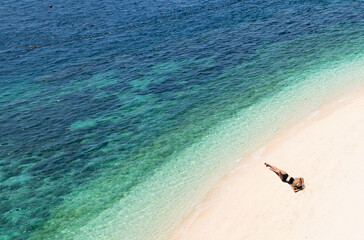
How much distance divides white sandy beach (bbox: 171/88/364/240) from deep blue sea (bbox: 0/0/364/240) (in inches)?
75.4

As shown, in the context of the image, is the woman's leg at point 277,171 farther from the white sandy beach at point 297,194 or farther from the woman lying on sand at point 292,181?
the white sandy beach at point 297,194

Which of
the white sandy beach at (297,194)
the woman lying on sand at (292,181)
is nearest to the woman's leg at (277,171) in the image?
the woman lying on sand at (292,181)

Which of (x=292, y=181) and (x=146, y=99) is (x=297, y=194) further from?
(x=146, y=99)

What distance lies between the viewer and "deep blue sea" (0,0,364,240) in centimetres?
2850

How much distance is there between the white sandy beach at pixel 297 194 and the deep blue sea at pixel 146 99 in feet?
6.29

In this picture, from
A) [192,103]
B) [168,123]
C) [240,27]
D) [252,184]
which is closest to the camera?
[252,184]

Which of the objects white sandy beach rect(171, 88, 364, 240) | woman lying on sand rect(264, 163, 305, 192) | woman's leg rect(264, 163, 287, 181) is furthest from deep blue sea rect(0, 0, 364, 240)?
woman lying on sand rect(264, 163, 305, 192)

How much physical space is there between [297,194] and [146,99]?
2399 cm

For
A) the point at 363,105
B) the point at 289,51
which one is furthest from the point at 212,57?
the point at 363,105

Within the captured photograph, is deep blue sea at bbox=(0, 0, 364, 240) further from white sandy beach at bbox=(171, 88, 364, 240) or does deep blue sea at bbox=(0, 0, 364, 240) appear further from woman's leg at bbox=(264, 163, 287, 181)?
woman's leg at bbox=(264, 163, 287, 181)

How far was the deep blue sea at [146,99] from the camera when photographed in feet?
93.5

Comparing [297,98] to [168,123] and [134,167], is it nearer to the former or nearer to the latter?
[168,123]

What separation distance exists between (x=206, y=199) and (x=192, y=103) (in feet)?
52.4

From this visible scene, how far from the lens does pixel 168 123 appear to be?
37719 mm
